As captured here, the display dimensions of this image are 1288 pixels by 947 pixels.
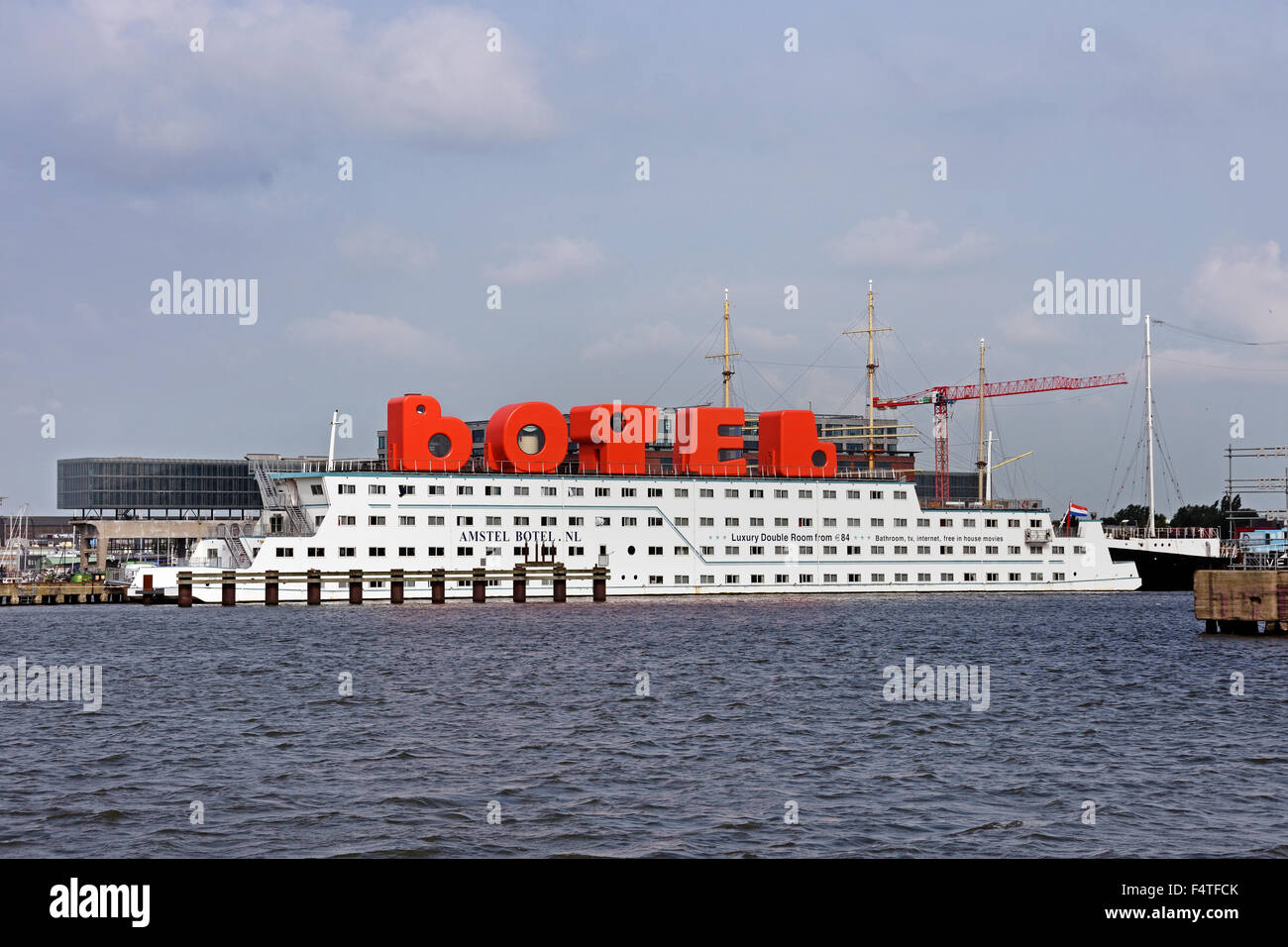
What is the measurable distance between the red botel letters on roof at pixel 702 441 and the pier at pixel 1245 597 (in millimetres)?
39388

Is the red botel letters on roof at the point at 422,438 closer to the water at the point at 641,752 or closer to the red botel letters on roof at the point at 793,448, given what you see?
the red botel letters on roof at the point at 793,448

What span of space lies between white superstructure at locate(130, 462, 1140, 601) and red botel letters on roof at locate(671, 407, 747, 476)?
1.19 m

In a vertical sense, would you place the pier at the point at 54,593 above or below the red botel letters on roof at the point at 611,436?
below

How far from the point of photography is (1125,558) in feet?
358

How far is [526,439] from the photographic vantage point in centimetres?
8712

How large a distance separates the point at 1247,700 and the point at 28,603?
8790 cm

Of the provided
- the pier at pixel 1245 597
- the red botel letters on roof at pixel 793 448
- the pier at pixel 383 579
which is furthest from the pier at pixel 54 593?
the pier at pixel 1245 597

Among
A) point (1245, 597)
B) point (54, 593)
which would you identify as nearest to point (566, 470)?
point (54, 593)

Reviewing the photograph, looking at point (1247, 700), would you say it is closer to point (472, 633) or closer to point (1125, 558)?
point (472, 633)

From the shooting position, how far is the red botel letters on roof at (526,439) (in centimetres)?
8631

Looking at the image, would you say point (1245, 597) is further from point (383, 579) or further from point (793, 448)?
point (383, 579)

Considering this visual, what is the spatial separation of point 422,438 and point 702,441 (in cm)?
2017

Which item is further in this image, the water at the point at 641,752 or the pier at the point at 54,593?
the pier at the point at 54,593

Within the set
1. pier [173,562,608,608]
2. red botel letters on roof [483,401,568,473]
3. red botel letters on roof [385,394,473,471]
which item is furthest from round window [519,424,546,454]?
pier [173,562,608,608]
